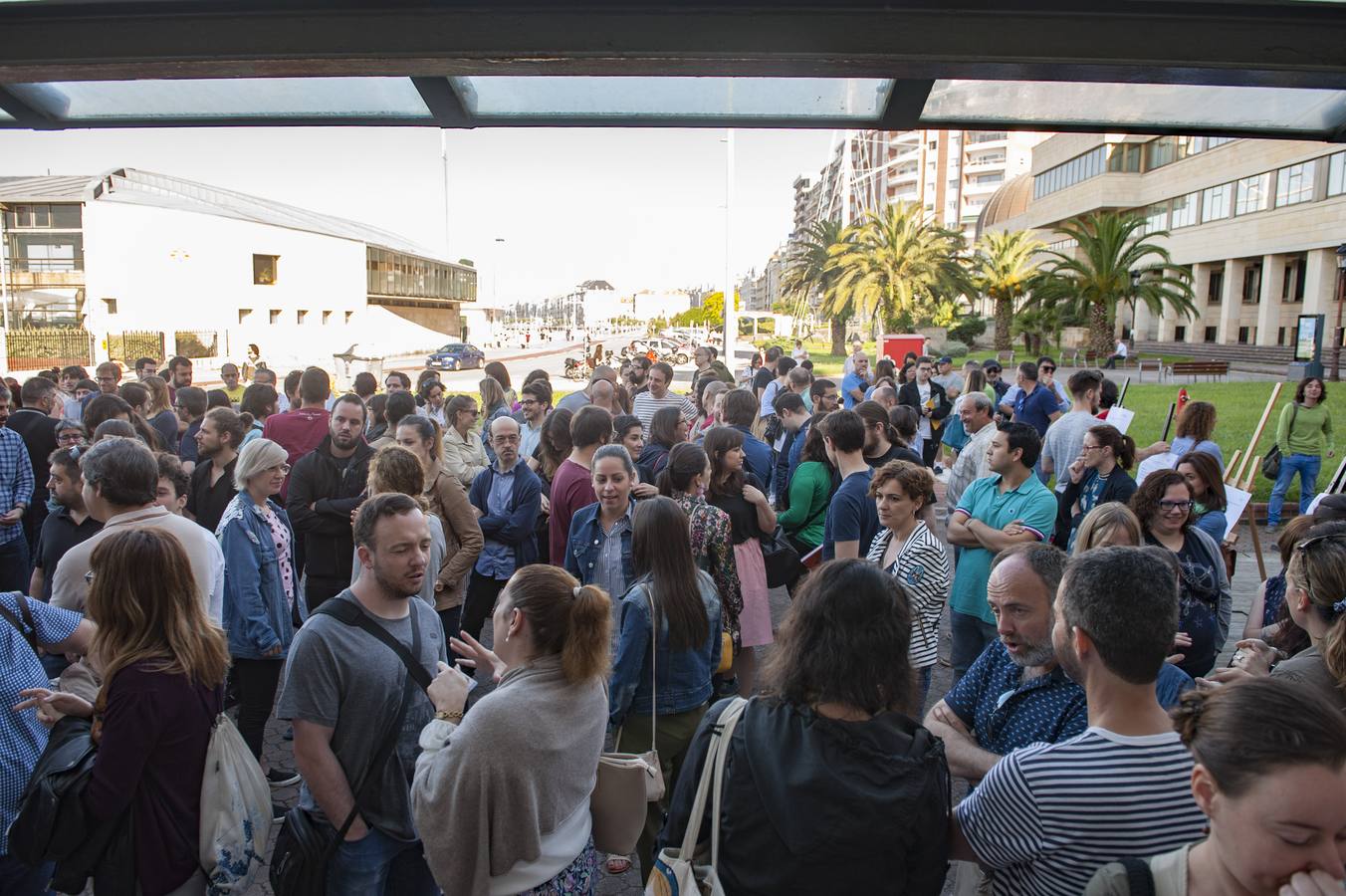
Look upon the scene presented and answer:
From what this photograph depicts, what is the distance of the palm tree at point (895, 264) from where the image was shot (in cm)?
3838

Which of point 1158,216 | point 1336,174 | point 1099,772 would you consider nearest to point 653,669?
point 1099,772

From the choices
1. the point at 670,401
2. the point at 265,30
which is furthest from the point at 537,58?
Result: the point at 670,401

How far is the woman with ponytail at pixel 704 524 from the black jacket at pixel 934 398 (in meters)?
7.94

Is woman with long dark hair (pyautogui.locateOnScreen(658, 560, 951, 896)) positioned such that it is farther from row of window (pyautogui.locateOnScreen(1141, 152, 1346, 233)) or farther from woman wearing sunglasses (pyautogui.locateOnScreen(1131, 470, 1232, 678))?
row of window (pyautogui.locateOnScreen(1141, 152, 1346, 233))

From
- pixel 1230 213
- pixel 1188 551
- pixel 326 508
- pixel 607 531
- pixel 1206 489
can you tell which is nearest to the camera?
pixel 1188 551

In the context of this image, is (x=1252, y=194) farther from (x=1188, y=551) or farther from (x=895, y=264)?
(x=1188, y=551)

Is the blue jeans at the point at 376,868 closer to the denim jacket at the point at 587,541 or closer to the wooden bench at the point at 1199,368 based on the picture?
the denim jacket at the point at 587,541

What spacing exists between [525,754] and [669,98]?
2206 mm

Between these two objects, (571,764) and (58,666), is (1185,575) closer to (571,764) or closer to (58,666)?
(571,764)

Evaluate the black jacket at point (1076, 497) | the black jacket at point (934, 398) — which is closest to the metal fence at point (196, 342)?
the black jacket at point (934, 398)

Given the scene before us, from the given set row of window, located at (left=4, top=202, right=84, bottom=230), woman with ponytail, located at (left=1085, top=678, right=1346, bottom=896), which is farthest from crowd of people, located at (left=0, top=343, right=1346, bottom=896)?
row of window, located at (left=4, top=202, right=84, bottom=230)

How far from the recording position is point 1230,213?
46281 millimetres

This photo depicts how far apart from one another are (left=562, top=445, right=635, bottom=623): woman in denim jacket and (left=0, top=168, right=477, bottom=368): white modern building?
45920mm

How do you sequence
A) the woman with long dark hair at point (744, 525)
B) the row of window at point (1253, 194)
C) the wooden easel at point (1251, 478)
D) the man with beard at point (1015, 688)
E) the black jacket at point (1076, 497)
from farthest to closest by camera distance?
the row of window at point (1253, 194) < the wooden easel at point (1251, 478) < the black jacket at point (1076, 497) < the woman with long dark hair at point (744, 525) < the man with beard at point (1015, 688)
